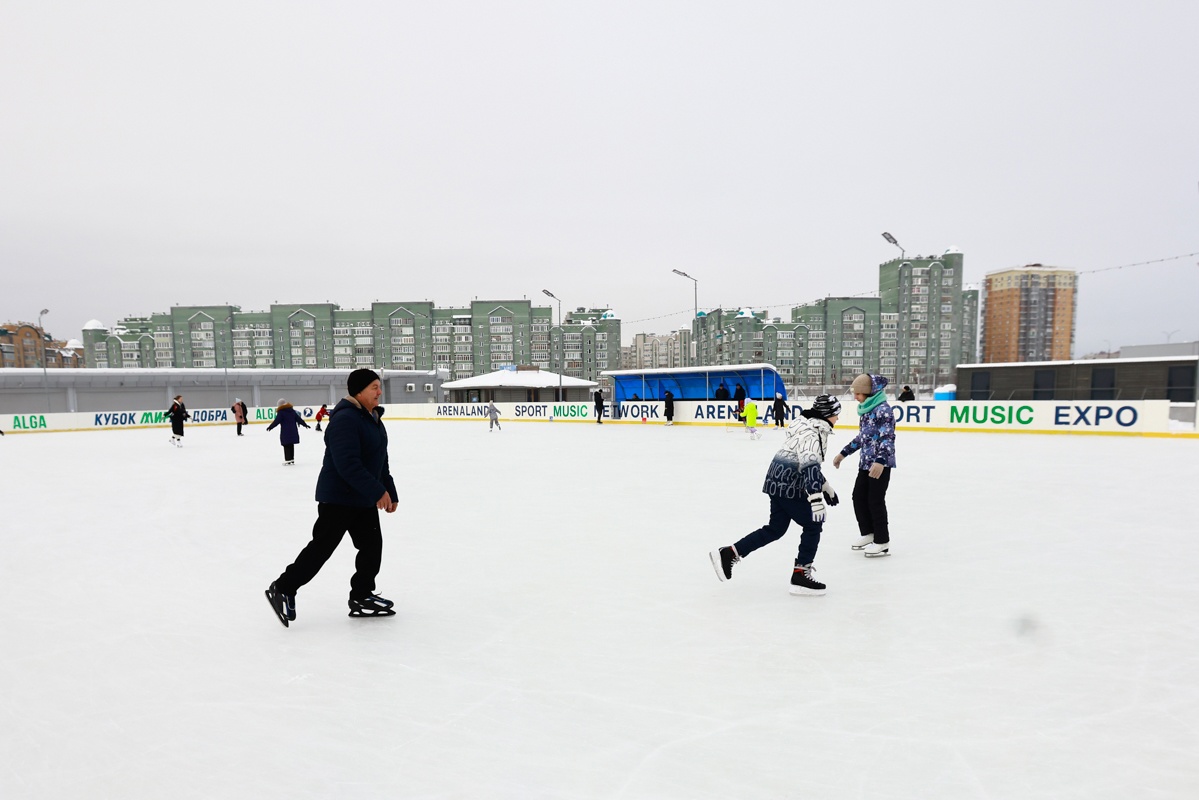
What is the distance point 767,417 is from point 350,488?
19437 millimetres

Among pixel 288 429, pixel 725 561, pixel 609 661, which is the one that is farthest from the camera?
pixel 288 429

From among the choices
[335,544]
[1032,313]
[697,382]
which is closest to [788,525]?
[335,544]

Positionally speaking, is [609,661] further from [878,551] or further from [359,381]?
[878,551]

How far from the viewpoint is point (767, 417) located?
70.1 ft

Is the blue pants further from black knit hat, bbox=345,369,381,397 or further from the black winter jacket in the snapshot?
black knit hat, bbox=345,369,381,397

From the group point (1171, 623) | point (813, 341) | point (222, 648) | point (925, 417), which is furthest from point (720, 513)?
point (813, 341)

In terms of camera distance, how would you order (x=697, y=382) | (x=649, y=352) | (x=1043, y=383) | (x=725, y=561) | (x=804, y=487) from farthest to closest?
(x=649, y=352)
(x=697, y=382)
(x=1043, y=383)
(x=725, y=561)
(x=804, y=487)

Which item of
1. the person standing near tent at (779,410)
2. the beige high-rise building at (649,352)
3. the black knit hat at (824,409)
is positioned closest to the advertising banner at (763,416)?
the person standing near tent at (779,410)

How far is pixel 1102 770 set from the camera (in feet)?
7.07

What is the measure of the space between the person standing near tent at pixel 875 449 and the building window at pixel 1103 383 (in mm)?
22194

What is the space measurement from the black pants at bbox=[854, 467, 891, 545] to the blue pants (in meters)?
1.18

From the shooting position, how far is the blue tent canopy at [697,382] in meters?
24.5

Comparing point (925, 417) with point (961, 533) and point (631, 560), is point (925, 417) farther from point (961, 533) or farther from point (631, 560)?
point (631, 560)

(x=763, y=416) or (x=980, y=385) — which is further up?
(x=980, y=385)
